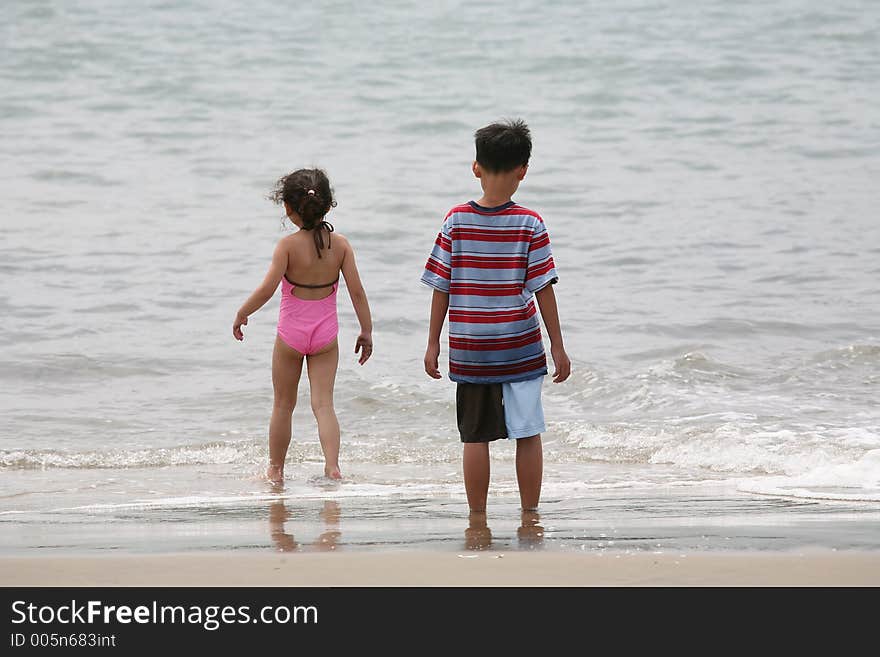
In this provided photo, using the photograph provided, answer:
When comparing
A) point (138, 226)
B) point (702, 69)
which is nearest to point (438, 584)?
point (138, 226)

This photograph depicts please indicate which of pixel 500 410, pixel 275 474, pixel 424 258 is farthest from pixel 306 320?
pixel 424 258

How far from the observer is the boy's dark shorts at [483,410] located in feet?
13.1

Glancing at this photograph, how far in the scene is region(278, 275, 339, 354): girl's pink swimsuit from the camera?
535 cm

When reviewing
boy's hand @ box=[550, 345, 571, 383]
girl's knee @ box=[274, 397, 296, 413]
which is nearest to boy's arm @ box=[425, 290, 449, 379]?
boy's hand @ box=[550, 345, 571, 383]

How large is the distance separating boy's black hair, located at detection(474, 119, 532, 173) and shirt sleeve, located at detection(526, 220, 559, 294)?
0.76 ft

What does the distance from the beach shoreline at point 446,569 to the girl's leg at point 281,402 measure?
7.13ft

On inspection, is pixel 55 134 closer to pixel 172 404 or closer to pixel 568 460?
pixel 172 404

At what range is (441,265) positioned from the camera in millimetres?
3928

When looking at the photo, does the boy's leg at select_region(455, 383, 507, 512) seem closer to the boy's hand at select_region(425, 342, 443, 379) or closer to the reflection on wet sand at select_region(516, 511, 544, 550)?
the boy's hand at select_region(425, 342, 443, 379)

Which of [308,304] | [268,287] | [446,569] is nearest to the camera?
[446,569]

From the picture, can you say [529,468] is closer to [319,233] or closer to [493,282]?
[493,282]

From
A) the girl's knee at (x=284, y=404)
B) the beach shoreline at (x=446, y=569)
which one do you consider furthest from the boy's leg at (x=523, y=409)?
the girl's knee at (x=284, y=404)

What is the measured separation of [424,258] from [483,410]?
7355 millimetres

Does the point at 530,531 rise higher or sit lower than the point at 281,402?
lower
